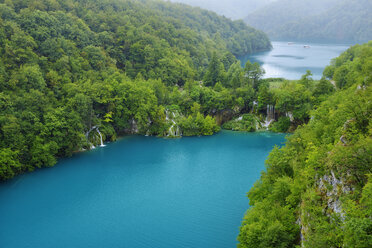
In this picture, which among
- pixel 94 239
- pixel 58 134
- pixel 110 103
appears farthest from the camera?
pixel 110 103

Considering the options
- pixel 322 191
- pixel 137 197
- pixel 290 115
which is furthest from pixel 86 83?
pixel 322 191

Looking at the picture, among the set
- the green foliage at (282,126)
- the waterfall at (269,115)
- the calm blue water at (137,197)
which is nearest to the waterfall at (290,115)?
the green foliage at (282,126)

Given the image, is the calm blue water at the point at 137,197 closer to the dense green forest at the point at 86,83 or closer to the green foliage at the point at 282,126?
the dense green forest at the point at 86,83

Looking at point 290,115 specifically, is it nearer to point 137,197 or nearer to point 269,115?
point 269,115

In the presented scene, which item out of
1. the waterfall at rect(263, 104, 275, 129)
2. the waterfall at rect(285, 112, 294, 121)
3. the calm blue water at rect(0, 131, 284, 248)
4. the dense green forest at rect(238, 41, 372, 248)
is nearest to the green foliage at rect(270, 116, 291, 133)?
the waterfall at rect(285, 112, 294, 121)

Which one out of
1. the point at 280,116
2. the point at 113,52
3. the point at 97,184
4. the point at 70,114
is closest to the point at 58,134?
the point at 70,114

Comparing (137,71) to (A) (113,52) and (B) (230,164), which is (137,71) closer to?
(A) (113,52)
